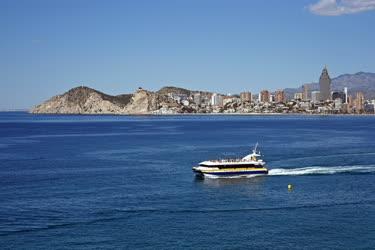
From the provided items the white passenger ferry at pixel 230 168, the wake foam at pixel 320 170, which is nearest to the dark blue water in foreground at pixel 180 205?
the wake foam at pixel 320 170

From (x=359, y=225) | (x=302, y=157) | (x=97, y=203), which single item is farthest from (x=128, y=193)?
Result: (x=302, y=157)

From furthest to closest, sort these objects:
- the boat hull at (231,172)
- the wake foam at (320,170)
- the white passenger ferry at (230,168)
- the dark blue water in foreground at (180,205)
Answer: the wake foam at (320,170)
the white passenger ferry at (230,168)
the boat hull at (231,172)
the dark blue water in foreground at (180,205)

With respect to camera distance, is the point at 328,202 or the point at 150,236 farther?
the point at 328,202

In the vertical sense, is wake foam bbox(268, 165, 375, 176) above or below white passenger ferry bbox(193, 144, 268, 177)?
below

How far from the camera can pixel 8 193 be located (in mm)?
58750

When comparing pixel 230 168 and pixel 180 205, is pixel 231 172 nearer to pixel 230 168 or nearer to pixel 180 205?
pixel 230 168

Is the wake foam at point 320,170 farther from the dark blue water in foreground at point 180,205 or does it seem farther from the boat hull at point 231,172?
the boat hull at point 231,172

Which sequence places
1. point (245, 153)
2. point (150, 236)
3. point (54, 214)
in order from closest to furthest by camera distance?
1. point (150, 236)
2. point (54, 214)
3. point (245, 153)

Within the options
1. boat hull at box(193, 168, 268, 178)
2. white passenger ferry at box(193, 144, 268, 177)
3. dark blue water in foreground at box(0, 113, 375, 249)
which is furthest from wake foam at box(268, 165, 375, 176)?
white passenger ferry at box(193, 144, 268, 177)

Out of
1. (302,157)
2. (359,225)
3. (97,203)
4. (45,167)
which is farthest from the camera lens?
(302,157)

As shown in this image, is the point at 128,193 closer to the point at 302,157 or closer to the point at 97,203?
the point at 97,203

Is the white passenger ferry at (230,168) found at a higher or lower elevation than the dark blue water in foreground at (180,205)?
higher

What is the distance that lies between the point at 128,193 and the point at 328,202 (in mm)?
20105

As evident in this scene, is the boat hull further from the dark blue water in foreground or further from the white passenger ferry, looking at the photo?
the dark blue water in foreground
